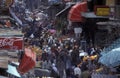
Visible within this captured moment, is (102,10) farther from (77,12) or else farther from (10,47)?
(10,47)

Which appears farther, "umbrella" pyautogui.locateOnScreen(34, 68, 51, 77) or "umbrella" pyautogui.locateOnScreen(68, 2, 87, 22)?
"umbrella" pyautogui.locateOnScreen(68, 2, 87, 22)

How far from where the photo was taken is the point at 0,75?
1503 cm

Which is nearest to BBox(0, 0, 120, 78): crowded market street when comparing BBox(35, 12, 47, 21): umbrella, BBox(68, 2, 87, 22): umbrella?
BBox(68, 2, 87, 22): umbrella

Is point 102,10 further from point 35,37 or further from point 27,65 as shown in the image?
point 27,65

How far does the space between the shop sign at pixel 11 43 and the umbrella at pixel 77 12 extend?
50.8 ft

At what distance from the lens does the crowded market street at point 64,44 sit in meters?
17.2

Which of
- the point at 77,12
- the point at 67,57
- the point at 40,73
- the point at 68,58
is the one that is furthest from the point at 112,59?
the point at 77,12

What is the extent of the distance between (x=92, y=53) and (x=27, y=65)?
8.32 meters

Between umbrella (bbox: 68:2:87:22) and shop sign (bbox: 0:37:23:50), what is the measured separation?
50.8 ft

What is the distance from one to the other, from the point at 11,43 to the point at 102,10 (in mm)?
13878

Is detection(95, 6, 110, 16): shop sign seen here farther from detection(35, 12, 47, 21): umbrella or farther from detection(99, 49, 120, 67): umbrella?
detection(35, 12, 47, 21): umbrella

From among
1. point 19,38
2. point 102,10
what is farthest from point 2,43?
point 102,10

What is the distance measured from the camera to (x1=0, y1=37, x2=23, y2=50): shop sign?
52.7 feet

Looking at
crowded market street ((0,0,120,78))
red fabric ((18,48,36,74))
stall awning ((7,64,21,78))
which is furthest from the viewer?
red fabric ((18,48,36,74))
